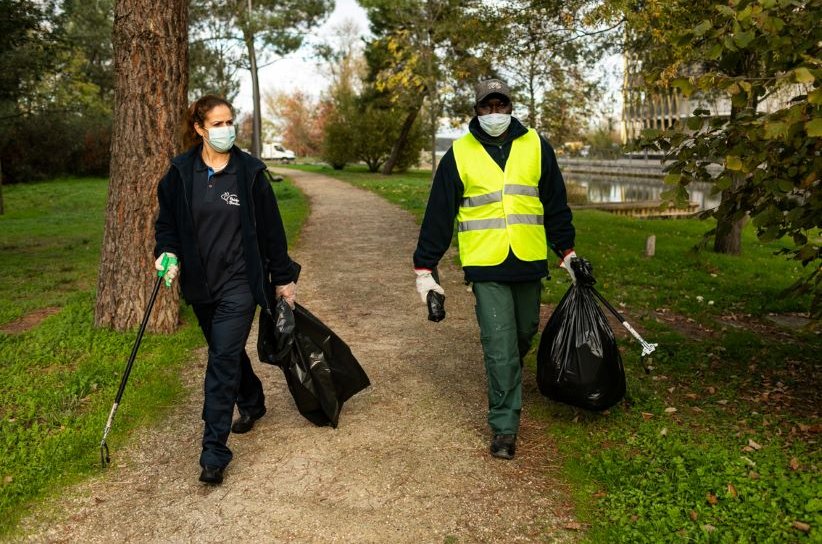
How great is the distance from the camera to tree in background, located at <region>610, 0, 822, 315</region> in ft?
10.6

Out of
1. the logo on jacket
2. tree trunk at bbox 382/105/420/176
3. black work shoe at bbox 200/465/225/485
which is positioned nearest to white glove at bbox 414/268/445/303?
the logo on jacket

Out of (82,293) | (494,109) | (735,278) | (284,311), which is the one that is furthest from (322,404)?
(735,278)

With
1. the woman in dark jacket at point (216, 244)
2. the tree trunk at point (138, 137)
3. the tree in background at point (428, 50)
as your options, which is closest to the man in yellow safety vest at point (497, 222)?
the woman in dark jacket at point (216, 244)

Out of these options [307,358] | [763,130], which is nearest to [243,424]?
[307,358]

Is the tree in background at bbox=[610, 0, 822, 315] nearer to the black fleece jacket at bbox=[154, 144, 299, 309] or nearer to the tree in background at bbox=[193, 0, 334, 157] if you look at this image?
the black fleece jacket at bbox=[154, 144, 299, 309]

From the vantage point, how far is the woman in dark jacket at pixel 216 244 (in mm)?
3795

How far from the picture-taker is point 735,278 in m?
9.36

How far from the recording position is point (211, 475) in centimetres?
373

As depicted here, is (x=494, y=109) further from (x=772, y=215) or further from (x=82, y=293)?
(x=82, y=293)

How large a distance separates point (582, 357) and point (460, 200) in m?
1.17


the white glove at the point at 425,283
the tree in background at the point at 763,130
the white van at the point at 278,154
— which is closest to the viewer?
the tree in background at the point at 763,130

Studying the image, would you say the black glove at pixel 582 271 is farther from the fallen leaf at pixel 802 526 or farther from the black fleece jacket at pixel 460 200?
the fallen leaf at pixel 802 526

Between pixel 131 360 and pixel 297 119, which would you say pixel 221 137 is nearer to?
pixel 131 360

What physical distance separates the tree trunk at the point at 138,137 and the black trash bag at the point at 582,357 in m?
3.87
